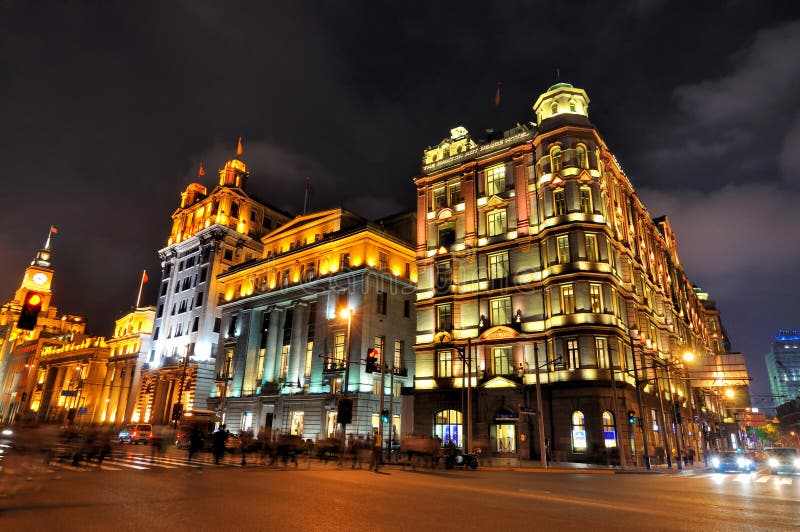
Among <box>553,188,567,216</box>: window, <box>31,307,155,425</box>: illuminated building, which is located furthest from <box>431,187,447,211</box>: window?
<box>31,307,155,425</box>: illuminated building

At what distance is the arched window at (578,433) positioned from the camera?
1454 inches

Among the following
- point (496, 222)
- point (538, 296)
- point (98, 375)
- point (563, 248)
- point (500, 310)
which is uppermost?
point (496, 222)

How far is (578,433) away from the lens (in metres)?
37.3

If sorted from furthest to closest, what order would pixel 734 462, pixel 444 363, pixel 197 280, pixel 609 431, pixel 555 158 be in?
1. pixel 197 280
2. pixel 444 363
3. pixel 555 158
4. pixel 609 431
5. pixel 734 462

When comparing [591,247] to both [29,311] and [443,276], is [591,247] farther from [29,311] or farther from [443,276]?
[29,311]

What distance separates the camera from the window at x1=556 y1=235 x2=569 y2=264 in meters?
41.0

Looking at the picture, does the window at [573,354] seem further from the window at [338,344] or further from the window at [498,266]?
the window at [338,344]

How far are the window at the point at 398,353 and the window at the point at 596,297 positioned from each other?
2140 centimetres

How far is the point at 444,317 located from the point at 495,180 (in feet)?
46.5

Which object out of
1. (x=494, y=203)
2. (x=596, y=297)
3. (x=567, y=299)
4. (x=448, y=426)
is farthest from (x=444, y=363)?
(x=494, y=203)

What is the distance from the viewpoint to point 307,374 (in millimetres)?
52531

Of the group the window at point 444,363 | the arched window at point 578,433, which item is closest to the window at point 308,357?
the window at point 444,363

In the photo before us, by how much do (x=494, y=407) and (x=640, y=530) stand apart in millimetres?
32206

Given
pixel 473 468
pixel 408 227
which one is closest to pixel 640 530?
pixel 473 468
